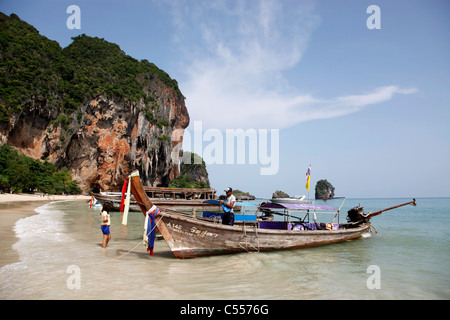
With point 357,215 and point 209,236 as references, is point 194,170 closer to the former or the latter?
point 357,215

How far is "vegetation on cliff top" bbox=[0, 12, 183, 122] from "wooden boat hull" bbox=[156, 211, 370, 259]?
145 feet

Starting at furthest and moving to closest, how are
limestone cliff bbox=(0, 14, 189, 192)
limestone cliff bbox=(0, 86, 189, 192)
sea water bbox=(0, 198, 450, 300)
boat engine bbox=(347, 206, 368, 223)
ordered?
limestone cliff bbox=(0, 86, 189, 192), limestone cliff bbox=(0, 14, 189, 192), boat engine bbox=(347, 206, 368, 223), sea water bbox=(0, 198, 450, 300)

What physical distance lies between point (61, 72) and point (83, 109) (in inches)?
348

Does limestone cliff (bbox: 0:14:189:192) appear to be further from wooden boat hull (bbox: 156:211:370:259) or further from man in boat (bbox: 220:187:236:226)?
man in boat (bbox: 220:187:236:226)

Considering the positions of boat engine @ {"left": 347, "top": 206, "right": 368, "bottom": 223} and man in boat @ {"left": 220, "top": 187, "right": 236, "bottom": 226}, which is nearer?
man in boat @ {"left": 220, "top": 187, "right": 236, "bottom": 226}

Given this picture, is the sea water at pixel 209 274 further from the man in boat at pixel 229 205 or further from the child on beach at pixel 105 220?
the man in boat at pixel 229 205

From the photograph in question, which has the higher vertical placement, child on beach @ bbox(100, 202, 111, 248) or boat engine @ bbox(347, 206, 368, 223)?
child on beach @ bbox(100, 202, 111, 248)

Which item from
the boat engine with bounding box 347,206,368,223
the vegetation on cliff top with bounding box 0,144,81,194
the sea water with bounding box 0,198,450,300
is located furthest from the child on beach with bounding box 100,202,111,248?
the vegetation on cliff top with bounding box 0,144,81,194

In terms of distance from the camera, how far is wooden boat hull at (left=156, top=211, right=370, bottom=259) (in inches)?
302

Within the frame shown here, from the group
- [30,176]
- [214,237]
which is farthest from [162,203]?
[30,176]

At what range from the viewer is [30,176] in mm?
38625

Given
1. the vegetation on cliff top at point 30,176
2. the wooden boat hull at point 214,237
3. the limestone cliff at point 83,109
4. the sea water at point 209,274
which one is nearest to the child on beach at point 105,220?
the sea water at point 209,274

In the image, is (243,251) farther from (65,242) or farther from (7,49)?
(7,49)

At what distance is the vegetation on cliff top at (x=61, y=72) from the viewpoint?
138ft
